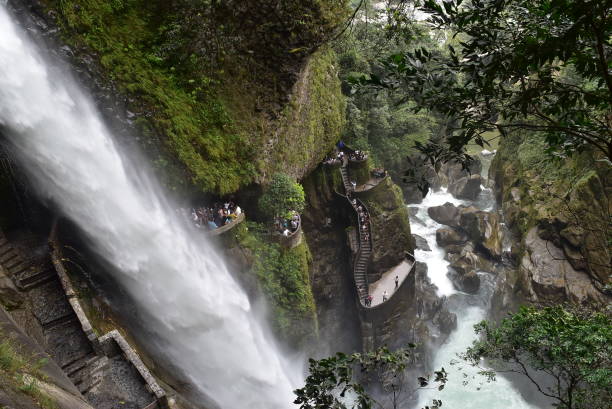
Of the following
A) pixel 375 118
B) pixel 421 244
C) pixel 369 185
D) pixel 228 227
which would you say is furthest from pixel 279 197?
pixel 421 244

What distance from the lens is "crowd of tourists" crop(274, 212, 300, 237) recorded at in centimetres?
1565

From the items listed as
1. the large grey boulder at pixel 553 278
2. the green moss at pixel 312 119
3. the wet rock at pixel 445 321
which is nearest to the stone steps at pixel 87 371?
the green moss at pixel 312 119

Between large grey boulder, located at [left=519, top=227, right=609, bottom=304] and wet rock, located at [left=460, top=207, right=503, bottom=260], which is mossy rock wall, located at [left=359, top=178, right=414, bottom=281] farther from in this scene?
large grey boulder, located at [left=519, top=227, right=609, bottom=304]

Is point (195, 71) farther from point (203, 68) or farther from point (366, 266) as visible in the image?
point (366, 266)

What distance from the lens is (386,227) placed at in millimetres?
21438

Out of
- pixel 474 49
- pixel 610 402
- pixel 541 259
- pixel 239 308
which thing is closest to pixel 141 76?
pixel 239 308

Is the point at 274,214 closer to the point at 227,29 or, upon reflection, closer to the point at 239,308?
the point at 239,308

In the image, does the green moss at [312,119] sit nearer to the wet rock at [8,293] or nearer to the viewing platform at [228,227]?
the viewing platform at [228,227]

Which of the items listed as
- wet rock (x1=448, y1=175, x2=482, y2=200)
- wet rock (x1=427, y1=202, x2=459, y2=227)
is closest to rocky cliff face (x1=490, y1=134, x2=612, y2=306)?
wet rock (x1=427, y1=202, x2=459, y2=227)

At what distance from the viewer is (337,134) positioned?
20391mm

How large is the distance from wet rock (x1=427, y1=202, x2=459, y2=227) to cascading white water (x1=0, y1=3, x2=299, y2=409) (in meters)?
16.9

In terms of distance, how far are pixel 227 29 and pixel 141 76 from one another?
3.30 m

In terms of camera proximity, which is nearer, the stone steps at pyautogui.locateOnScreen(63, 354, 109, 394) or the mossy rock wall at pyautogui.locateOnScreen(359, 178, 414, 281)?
the stone steps at pyautogui.locateOnScreen(63, 354, 109, 394)

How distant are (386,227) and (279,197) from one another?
8.42 meters
